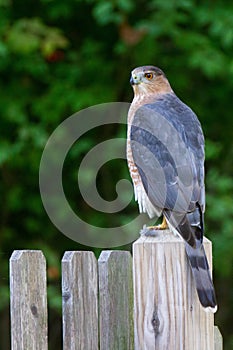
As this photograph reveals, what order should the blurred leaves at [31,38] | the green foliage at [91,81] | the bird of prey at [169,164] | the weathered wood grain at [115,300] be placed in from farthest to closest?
the green foliage at [91,81], the blurred leaves at [31,38], the bird of prey at [169,164], the weathered wood grain at [115,300]

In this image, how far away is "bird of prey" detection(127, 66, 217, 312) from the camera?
2.75 m

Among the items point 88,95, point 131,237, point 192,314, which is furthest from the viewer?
point 88,95

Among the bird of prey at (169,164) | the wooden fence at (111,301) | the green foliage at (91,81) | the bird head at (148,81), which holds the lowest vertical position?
the wooden fence at (111,301)

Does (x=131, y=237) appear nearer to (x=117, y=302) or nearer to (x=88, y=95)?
(x=88, y=95)

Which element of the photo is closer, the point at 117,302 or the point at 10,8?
the point at 117,302

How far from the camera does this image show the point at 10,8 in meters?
6.59

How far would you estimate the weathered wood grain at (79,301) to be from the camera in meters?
2.11

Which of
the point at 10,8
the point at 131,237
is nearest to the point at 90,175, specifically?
the point at 131,237

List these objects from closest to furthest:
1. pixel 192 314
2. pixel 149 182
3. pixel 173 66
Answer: pixel 192 314, pixel 149 182, pixel 173 66

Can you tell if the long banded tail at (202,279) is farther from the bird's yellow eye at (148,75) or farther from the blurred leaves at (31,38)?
the blurred leaves at (31,38)

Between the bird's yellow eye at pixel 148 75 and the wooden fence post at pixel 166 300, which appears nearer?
the wooden fence post at pixel 166 300

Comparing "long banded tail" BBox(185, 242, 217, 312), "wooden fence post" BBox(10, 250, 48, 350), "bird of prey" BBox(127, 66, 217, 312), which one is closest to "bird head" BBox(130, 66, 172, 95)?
"bird of prey" BBox(127, 66, 217, 312)

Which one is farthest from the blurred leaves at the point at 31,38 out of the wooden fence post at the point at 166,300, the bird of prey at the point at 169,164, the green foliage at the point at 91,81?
the wooden fence post at the point at 166,300

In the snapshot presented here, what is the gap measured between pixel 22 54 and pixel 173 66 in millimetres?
1475
